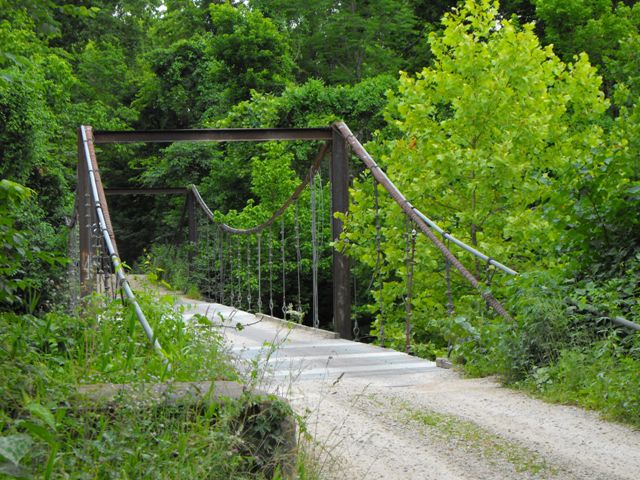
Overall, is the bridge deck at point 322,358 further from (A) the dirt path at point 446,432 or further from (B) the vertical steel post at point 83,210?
(B) the vertical steel post at point 83,210

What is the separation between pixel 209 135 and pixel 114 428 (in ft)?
22.0

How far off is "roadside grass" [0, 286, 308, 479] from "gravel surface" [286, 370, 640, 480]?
409 mm

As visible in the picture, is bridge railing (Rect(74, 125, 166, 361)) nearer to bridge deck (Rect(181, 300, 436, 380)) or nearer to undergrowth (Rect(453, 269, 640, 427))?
bridge deck (Rect(181, 300, 436, 380))

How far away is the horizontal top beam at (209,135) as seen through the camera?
934 cm

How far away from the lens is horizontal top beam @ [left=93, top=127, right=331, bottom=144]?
934 cm

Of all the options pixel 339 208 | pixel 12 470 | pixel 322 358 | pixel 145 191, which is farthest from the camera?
pixel 145 191

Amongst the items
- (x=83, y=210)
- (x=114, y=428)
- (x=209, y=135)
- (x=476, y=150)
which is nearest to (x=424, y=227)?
(x=209, y=135)

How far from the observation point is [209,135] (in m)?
9.46

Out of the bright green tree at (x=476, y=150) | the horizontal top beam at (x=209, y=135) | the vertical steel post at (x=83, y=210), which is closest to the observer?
the horizontal top beam at (x=209, y=135)

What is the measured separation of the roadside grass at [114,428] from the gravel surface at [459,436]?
41cm

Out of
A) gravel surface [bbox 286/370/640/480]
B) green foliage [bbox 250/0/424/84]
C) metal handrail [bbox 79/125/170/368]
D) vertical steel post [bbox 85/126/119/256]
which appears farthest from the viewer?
green foliage [bbox 250/0/424/84]

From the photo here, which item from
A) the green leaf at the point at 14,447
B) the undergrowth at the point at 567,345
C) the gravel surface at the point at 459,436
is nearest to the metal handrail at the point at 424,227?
the undergrowth at the point at 567,345

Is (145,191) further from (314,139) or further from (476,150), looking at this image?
(314,139)

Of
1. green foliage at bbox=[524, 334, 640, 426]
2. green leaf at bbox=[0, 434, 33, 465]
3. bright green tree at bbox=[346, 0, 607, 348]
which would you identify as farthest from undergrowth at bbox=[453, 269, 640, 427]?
bright green tree at bbox=[346, 0, 607, 348]
